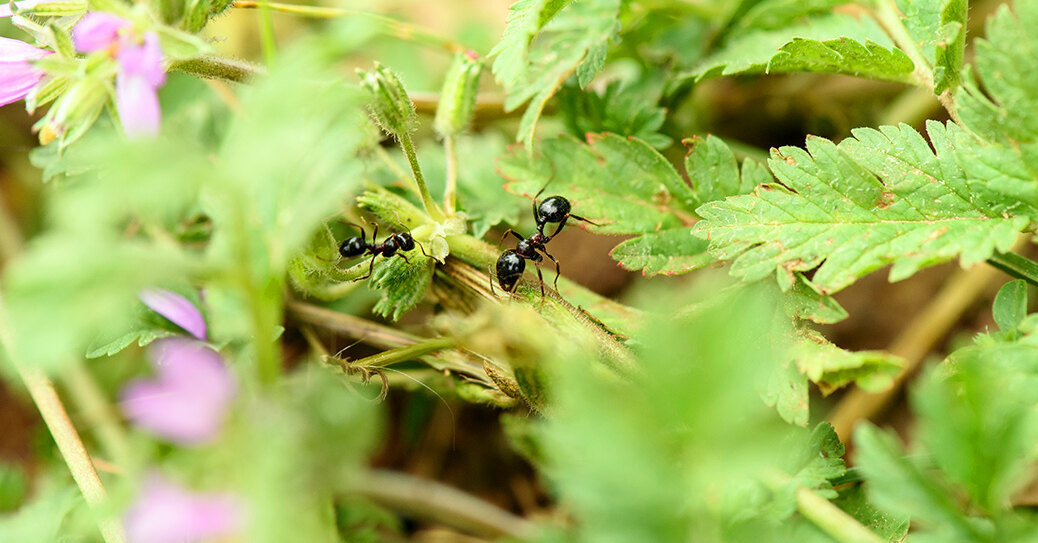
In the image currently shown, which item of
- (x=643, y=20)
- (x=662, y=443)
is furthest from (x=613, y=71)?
(x=662, y=443)

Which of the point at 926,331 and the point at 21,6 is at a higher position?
the point at 21,6

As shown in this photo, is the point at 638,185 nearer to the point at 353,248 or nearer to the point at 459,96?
the point at 459,96

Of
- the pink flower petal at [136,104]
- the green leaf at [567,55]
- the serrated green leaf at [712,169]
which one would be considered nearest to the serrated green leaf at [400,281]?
the green leaf at [567,55]

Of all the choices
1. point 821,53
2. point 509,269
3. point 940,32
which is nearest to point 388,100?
point 509,269

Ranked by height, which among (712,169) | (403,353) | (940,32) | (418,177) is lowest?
(403,353)

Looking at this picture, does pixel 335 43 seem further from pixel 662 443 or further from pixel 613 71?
pixel 613 71
